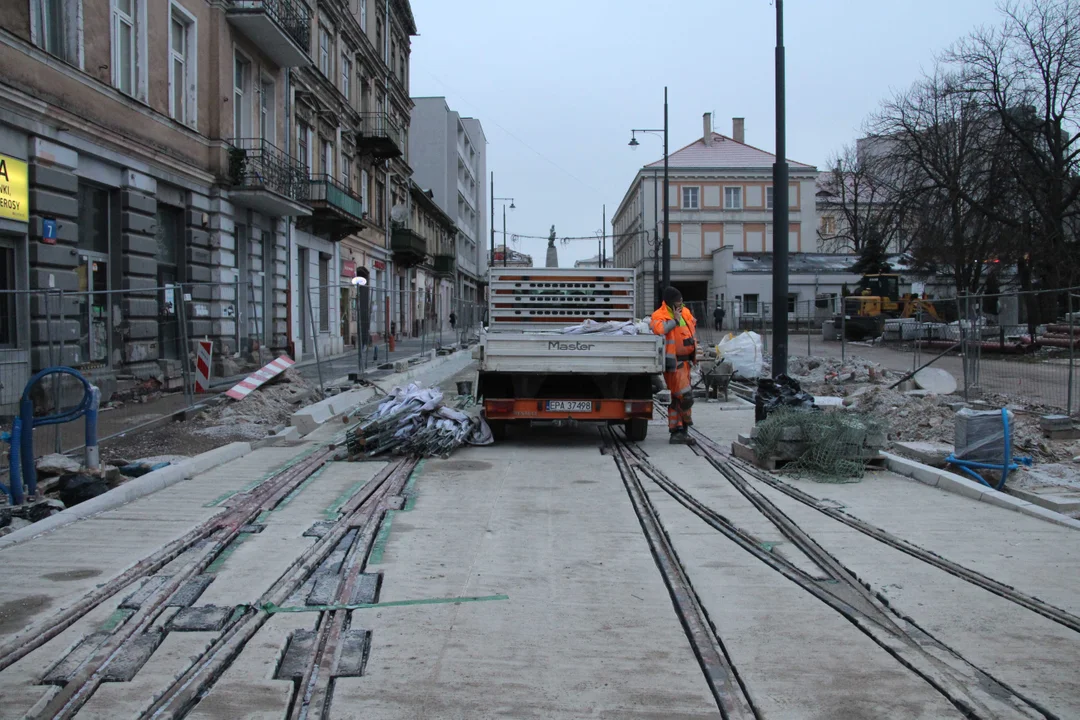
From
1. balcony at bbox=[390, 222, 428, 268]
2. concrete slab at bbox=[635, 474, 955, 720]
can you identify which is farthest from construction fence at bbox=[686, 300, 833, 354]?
concrete slab at bbox=[635, 474, 955, 720]

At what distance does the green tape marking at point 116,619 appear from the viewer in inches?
169

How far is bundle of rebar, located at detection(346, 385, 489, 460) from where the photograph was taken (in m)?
9.71

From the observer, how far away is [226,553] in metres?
5.68

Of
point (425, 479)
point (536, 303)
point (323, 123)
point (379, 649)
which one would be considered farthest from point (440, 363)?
point (379, 649)

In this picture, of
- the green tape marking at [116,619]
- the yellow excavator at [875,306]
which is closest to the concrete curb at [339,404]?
the green tape marking at [116,619]

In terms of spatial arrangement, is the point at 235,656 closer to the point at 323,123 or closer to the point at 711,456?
the point at 711,456

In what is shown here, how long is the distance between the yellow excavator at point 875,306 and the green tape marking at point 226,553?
2958cm

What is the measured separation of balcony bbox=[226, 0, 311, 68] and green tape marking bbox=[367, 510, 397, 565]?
638 inches

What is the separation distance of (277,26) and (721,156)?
2238 inches

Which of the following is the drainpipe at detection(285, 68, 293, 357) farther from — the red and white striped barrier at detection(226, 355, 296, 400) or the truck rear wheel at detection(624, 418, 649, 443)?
the truck rear wheel at detection(624, 418, 649, 443)

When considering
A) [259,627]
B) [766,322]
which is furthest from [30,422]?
[766,322]

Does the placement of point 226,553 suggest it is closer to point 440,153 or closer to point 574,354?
point 574,354

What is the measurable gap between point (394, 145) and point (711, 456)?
27549 mm

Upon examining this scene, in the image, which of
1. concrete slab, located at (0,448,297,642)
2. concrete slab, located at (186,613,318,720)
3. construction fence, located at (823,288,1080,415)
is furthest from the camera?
construction fence, located at (823,288,1080,415)
